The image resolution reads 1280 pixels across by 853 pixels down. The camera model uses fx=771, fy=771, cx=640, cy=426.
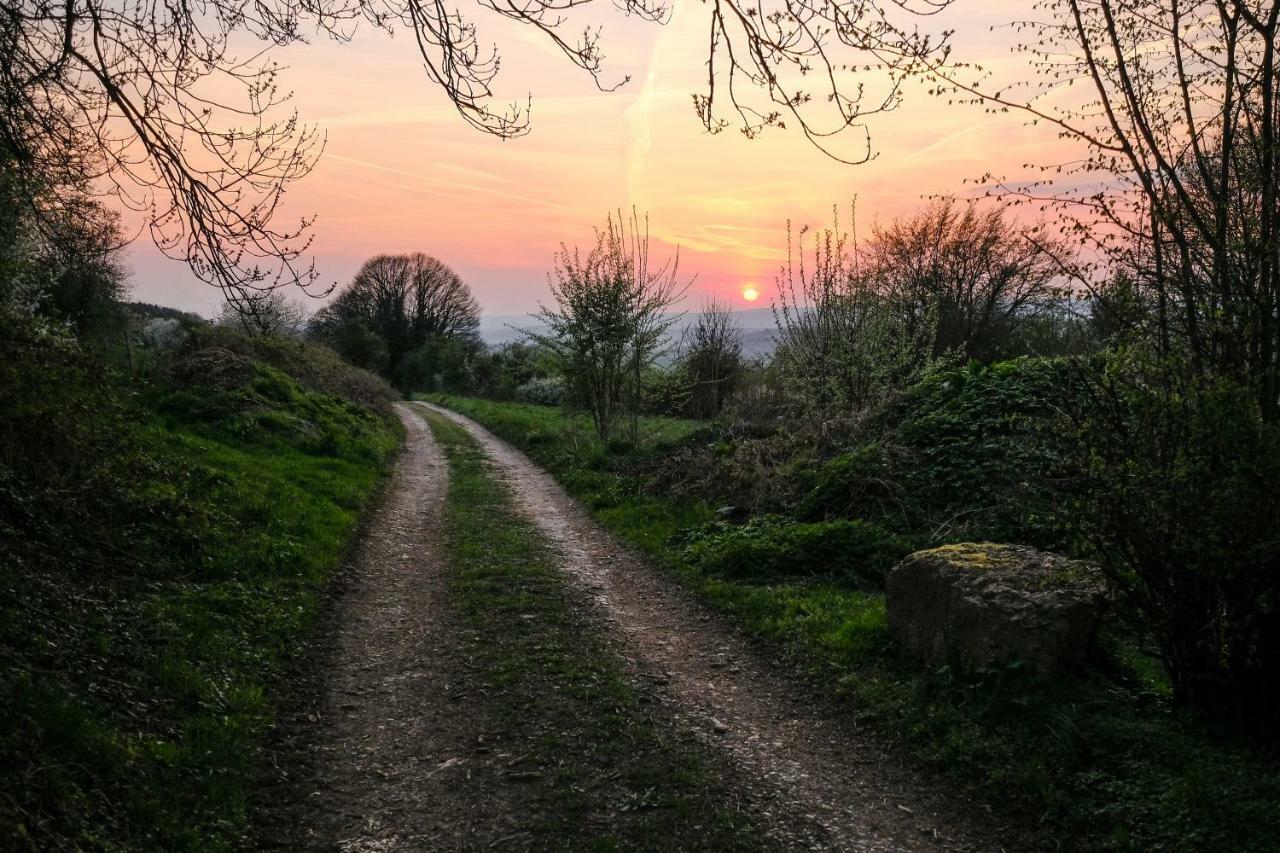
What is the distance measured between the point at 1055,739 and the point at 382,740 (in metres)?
4.86

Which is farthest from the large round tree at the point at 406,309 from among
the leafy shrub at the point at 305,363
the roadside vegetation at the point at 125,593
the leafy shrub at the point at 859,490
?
the leafy shrub at the point at 859,490

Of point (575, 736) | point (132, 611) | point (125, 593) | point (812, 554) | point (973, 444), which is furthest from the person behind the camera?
point (973, 444)

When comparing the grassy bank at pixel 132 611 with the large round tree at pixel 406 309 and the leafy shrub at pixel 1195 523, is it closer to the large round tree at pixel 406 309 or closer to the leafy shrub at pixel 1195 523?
the leafy shrub at pixel 1195 523

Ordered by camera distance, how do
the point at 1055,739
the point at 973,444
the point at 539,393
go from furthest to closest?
1. the point at 539,393
2. the point at 973,444
3. the point at 1055,739

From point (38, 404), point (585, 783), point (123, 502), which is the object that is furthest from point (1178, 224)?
point (123, 502)

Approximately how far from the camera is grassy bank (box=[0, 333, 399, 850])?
4418mm

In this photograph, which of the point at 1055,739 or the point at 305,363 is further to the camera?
the point at 305,363

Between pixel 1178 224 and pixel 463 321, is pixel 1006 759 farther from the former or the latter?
pixel 463 321

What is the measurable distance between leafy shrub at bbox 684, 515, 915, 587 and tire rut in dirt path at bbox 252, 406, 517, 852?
370 centimetres

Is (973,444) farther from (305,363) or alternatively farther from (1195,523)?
(305,363)

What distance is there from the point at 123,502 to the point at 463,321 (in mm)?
63230

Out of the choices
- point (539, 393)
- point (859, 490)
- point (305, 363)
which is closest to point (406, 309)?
point (539, 393)

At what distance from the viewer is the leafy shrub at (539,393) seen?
43.8 metres

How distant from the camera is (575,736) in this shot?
5805mm
